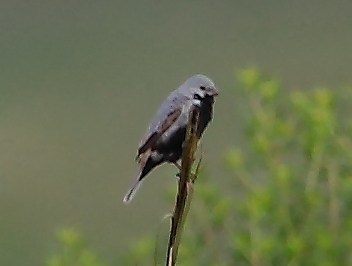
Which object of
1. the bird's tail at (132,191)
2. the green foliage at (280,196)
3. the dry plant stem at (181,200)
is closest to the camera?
the dry plant stem at (181,200)

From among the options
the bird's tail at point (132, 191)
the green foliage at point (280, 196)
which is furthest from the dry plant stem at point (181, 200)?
the green foliage at point (280, 196)

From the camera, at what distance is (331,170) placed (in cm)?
182

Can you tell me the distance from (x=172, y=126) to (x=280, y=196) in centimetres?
82

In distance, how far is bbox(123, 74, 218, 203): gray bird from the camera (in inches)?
39.9

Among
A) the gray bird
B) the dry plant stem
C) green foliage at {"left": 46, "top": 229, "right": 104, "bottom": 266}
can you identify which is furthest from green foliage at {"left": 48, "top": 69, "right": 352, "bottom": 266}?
the dry plant stem

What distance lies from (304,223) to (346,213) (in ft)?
0.38

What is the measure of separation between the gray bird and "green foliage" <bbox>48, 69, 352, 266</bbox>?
2.35 ft

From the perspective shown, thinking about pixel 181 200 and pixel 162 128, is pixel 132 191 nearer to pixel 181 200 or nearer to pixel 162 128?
pixel 162 128

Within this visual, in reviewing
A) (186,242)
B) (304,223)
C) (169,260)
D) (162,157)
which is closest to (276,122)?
(304,223)

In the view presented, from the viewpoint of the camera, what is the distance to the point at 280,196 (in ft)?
5.91

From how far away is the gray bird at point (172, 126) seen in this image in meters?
1.01

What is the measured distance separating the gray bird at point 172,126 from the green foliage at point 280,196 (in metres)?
0.71

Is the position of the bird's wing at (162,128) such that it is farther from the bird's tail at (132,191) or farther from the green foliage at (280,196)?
the green foliage at (280,196)

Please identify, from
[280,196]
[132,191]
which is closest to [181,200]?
[132,191]
